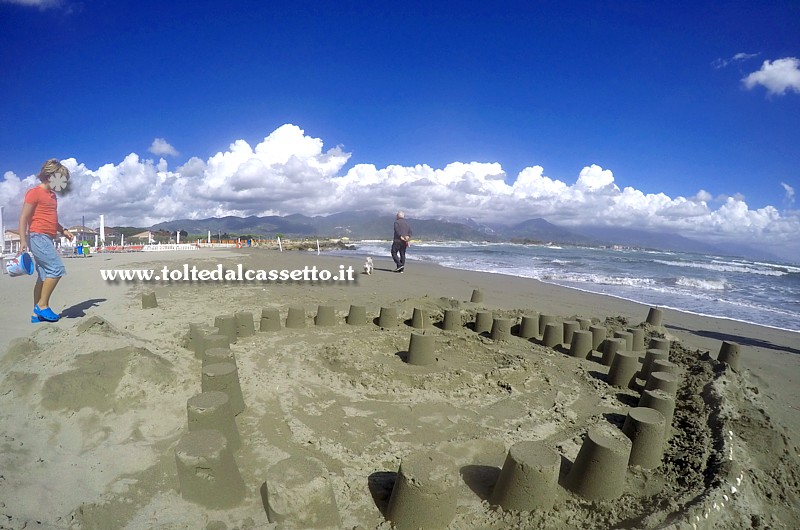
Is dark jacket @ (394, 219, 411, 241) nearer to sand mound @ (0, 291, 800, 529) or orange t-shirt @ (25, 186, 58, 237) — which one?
sand mound @ (0, 291, 800, 529)

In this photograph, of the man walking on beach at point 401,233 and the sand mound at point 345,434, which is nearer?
the sand mound at point 345,434

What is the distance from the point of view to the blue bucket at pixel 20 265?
20.1 ft

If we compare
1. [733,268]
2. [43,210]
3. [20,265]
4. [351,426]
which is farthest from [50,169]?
[733,268]

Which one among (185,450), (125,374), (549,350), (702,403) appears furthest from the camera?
(549,350)

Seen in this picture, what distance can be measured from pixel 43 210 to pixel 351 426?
5701 millimetres

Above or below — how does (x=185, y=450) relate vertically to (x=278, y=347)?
above

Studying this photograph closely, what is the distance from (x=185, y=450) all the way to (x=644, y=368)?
5700 mm

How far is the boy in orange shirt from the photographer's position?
5824 mm

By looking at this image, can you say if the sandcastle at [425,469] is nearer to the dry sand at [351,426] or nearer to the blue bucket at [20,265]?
the dry sand at [351,426]

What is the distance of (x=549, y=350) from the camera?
23.2 feet

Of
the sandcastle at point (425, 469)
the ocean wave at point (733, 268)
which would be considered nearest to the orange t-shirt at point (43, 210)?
the sandcastle at point (425, 469)

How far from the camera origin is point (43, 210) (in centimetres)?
594

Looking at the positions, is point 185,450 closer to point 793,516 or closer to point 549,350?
point 793,516

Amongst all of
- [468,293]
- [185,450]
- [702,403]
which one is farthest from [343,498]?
[468,293]
